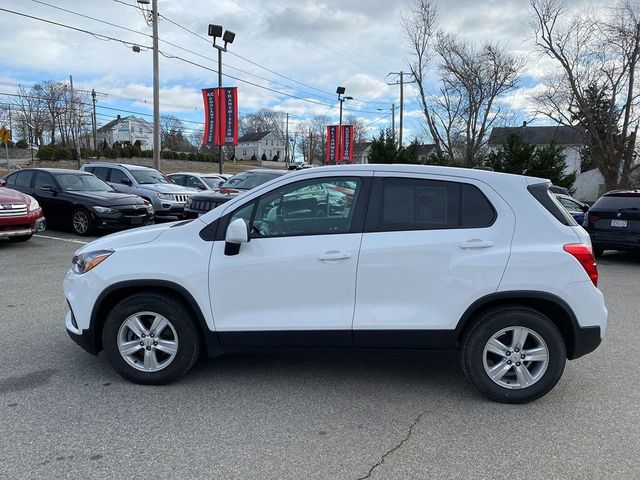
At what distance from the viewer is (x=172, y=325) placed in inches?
149

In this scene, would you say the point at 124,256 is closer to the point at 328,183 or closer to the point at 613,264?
the point at 328,183

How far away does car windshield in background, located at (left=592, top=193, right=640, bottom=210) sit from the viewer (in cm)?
1002

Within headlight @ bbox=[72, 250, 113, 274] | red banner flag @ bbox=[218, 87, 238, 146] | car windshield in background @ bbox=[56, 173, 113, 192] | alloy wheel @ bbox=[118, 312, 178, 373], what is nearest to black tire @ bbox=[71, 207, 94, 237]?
car windshield in background @ bbox=[56, 173, 113, 192]

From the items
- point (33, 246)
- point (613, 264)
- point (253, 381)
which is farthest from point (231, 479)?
point (613, 264)

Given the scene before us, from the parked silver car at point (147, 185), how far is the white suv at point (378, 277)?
1070 centimetres

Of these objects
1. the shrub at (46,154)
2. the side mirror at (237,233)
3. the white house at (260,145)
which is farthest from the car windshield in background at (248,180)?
the white house at (260,145)

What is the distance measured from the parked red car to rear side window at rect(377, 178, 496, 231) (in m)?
8.79

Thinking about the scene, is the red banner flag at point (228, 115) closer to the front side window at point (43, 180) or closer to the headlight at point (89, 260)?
the front side window at point (43, 180)

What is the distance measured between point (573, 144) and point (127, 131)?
308 ft

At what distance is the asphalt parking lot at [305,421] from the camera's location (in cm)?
289

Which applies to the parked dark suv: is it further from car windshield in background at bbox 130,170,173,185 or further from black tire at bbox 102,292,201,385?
car windshield in background at bbox 130,170,173,185

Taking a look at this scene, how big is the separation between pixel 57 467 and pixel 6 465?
29 centimetres

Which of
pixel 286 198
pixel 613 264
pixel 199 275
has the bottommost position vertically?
pixel 613 264

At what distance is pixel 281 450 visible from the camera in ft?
10.0
